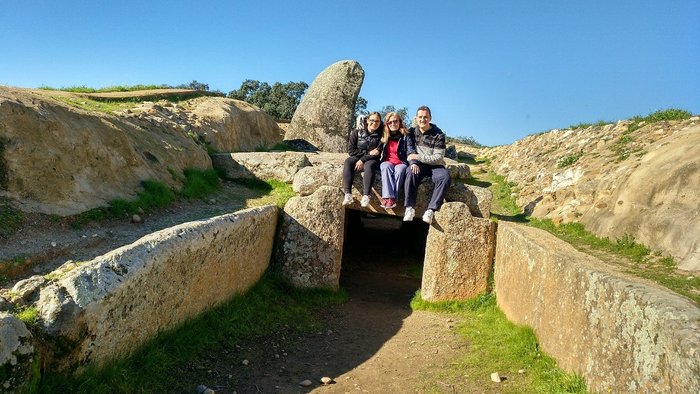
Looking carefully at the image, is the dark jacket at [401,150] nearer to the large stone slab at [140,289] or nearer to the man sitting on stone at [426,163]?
the man sitting on stone at [426,163]

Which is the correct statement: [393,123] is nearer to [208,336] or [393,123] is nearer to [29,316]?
[208,336]

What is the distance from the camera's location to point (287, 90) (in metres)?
37.0

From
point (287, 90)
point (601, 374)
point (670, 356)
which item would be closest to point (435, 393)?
point (601, 374)

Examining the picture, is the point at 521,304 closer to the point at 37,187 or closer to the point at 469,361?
the point at 469,361

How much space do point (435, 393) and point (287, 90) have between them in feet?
109

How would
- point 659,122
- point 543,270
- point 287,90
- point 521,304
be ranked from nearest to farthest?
point 543,270 → point 521,304 → point 659,122 → point 287,90

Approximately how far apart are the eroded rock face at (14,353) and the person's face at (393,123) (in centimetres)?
645

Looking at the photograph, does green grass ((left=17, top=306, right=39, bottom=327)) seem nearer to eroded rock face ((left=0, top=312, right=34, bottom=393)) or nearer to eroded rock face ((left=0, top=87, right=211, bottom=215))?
eroded rock face ((left=0, top=312, right=34, bottom=393))

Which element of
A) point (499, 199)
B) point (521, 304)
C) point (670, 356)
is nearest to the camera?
point (670, 356)

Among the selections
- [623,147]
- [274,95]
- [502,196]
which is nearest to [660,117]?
[623,147]

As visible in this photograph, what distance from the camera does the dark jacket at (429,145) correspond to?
871cm

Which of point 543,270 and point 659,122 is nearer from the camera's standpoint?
point 543,270

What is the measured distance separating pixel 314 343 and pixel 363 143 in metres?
3.53

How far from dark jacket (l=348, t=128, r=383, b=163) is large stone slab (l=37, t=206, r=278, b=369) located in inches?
97.5
